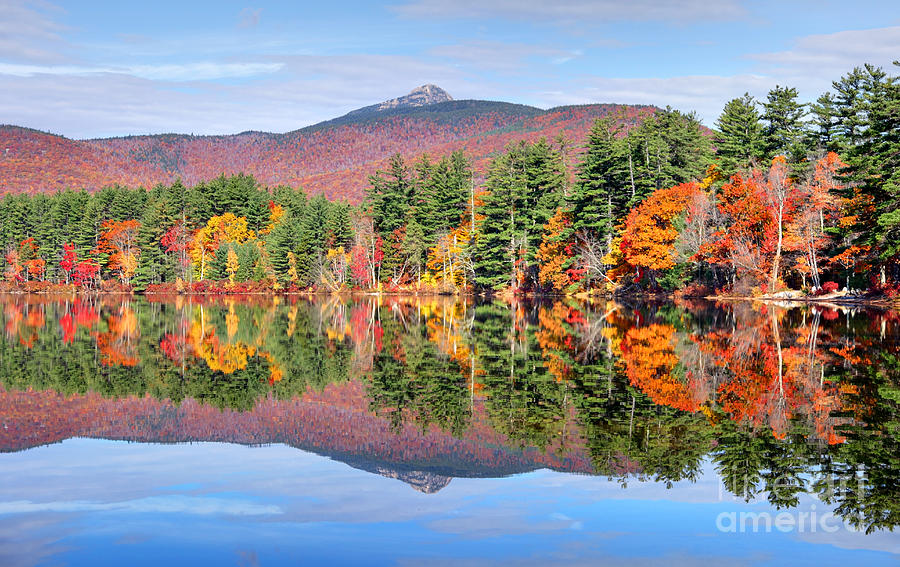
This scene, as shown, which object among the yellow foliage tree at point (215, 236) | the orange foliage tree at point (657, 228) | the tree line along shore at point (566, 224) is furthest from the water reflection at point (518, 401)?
the yellow foliage tree at point (215, 236)

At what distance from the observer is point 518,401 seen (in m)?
16.4

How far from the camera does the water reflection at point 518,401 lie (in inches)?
444

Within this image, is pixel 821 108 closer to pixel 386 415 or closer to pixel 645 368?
pixel 645 368

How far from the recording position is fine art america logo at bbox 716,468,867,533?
8.65m

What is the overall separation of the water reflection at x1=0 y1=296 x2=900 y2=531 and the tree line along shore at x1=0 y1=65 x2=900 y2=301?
1149 inches

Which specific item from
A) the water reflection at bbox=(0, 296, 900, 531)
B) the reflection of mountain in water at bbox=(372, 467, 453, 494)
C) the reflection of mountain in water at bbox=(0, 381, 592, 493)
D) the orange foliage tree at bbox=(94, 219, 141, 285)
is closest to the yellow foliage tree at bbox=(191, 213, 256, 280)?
the orange foliage tree at bbox=(94, 219, 141, 285)

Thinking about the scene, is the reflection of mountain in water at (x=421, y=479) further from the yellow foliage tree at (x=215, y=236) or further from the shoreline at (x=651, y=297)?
the yellow foliage tree at (x=215, y=236)

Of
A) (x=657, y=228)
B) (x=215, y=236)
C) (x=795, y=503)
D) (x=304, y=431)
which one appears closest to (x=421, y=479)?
(x=304, y=431)

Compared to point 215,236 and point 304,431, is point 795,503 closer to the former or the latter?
point 304,431

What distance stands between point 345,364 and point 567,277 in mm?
55178

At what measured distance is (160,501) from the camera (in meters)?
9.88

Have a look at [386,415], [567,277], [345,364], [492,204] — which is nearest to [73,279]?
[492,204]

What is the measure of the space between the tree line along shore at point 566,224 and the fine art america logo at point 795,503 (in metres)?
41.1

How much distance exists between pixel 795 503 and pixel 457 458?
181 inches
